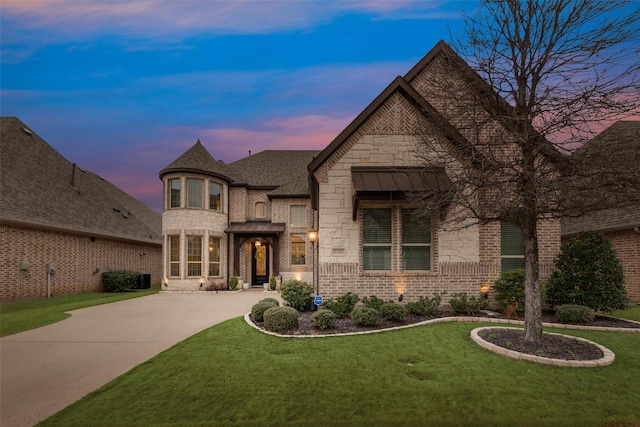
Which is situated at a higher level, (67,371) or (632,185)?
(632,185)

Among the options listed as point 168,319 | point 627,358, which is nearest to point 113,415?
point 168,319

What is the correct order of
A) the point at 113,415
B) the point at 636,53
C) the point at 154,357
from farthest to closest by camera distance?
the point at 154,357, the point at 636,53, the point at 113,415

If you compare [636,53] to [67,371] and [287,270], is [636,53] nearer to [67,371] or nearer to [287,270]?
[67,371]

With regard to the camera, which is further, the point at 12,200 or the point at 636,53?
the point at 12,200

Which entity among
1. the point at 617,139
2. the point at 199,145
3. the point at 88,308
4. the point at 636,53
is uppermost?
the point at 199,145

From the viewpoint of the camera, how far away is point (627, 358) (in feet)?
18.6

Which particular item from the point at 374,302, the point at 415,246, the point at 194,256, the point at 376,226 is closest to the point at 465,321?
the point at 374,302

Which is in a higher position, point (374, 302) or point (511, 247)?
point (511, 247)

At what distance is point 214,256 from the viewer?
65.8ft

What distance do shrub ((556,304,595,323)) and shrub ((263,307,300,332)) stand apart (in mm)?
7083

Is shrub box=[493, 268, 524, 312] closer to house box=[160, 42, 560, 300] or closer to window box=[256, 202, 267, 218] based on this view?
house box=[160, 42, 560, 300]

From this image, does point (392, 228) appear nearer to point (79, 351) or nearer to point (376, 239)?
point (376, 239)

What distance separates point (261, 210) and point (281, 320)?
1533 cm

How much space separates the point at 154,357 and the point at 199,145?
56.0 ft
